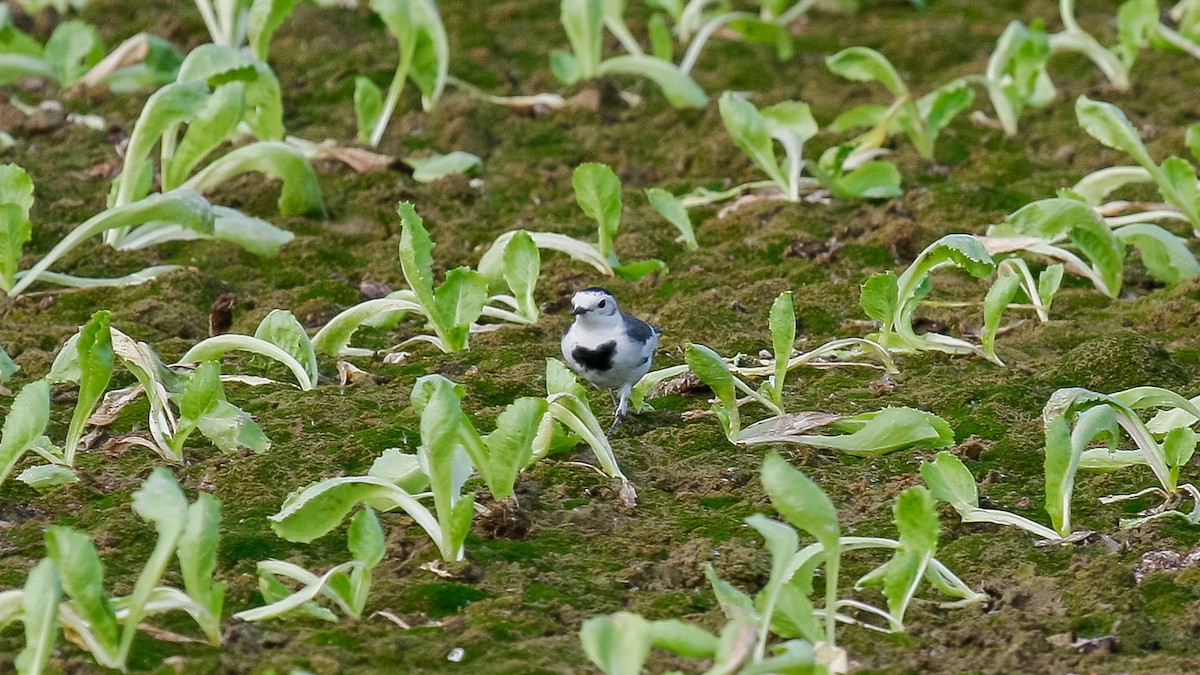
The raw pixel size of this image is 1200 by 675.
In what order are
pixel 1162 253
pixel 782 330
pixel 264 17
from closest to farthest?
pixel 782 330, pixel 1162 253, pixel 264 17

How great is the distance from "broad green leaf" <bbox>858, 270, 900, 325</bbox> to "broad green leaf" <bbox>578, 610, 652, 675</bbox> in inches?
75.1

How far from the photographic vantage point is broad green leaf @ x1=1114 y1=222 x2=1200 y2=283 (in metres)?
4.93

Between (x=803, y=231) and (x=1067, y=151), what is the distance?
4.47ft

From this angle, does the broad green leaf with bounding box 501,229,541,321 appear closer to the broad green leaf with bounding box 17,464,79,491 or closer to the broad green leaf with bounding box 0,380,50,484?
the broad green leaf with bounding box 17,464,79,491

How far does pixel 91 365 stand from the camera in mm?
3482

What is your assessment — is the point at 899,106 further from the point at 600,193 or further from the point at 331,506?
the point at 331,506

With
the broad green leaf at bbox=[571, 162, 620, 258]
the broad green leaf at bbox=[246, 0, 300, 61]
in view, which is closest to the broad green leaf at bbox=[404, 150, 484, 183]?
the broad green leaf at bbox=[246, 0, 300, 61]

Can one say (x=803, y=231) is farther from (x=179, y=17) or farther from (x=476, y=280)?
(x=179, y=17)

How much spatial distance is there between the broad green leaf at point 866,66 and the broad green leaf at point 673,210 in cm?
104

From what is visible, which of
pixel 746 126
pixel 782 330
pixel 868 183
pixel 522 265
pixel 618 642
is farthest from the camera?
pixel 868 183

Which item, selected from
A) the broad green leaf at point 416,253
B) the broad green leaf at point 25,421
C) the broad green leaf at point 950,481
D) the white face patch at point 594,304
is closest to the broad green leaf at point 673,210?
the white face patch at point 594,304

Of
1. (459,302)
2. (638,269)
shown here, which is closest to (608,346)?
(459,302)

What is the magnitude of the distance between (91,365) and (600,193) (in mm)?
1798

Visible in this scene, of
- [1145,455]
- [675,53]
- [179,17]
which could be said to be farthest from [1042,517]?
[179,17]
